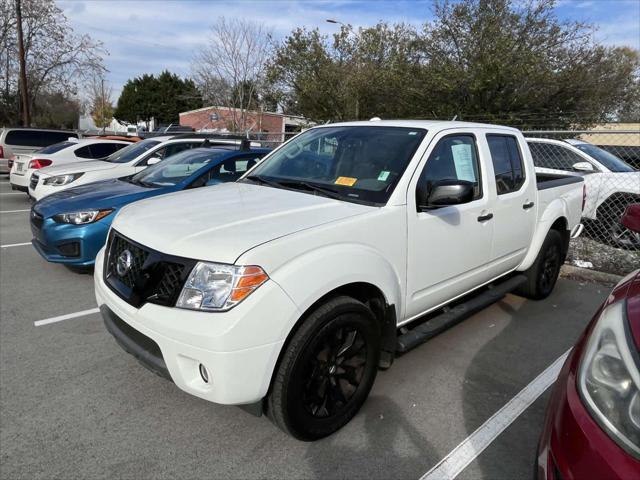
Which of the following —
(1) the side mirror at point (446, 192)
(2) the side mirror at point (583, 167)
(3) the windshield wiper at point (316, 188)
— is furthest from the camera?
(2) the side mirror at point (583, 167)

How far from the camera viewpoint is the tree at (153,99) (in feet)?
223

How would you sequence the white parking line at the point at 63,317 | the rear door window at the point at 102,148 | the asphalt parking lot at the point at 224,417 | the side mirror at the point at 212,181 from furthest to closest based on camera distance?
the rear door window at the point at 102,148 < the side mirror at the point at 212,181 < the white parking line at the point at 63,317 < the asphalt parking lot at the point at 224,417

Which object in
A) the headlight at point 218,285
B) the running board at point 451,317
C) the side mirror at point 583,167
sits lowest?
the running board at point 451,317

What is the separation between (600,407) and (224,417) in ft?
6.90

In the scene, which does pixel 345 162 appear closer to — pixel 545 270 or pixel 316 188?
pixel 316 188

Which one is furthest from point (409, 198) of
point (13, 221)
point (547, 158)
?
point (13, 221)

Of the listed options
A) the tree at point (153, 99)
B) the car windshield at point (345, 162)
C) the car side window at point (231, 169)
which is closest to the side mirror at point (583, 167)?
the car side window at point (231, 169)

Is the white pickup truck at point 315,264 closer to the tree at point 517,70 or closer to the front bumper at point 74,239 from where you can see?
the front bumper at point 74,239

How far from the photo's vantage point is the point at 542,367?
3551 mm

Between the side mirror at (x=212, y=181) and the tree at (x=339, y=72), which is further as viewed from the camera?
the tree at (x=339, y=72)

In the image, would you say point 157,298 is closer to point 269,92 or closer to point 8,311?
point 8,311

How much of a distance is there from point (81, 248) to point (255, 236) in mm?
3391

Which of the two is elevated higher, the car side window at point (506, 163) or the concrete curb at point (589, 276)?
the car side window at point (506, 163)

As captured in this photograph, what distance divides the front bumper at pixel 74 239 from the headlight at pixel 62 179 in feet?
10.7
